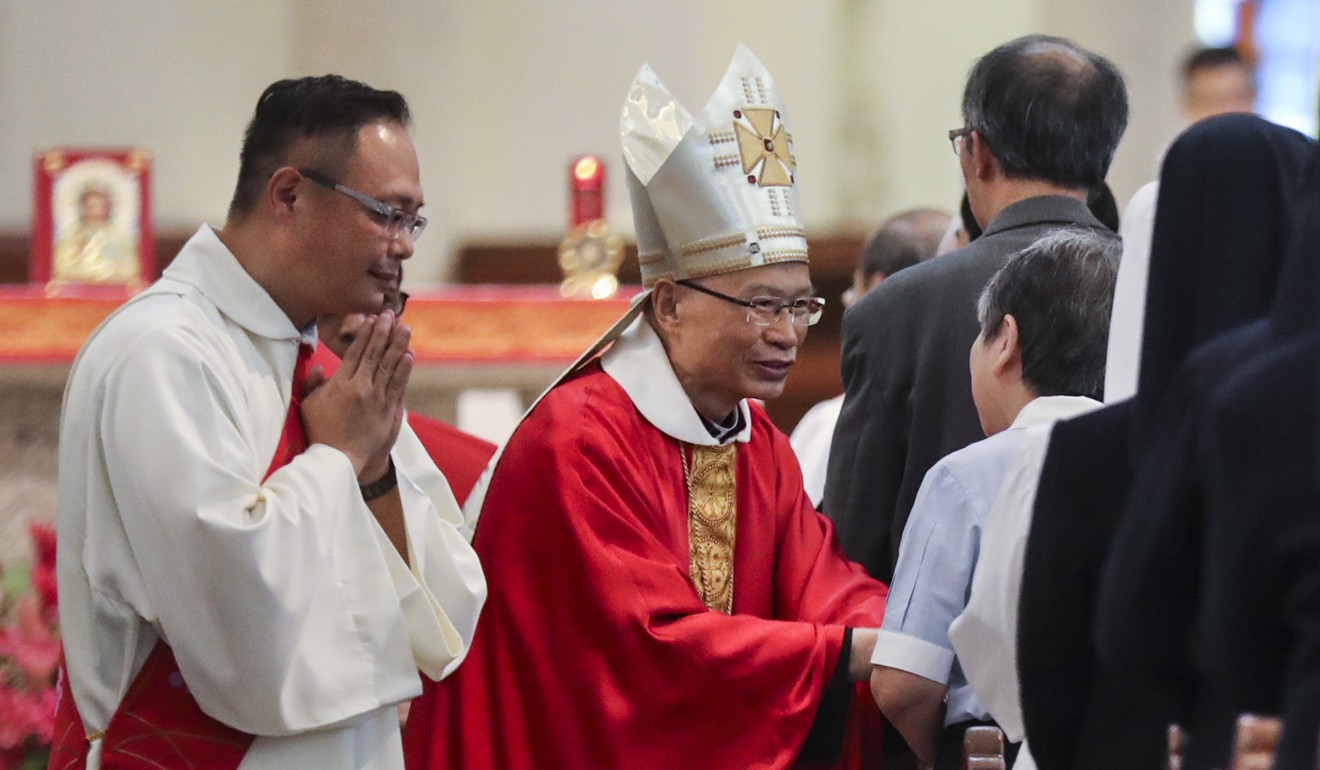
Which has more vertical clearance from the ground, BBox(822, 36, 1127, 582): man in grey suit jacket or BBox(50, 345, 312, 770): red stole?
BBox(822, 36, 1127, 582): man in grey suit jacket

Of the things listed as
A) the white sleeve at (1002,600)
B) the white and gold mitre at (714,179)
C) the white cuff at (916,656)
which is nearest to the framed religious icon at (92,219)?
the white and gold mitre at (714,179)

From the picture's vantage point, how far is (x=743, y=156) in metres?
3.62

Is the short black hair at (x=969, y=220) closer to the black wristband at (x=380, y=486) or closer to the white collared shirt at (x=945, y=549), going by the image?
the white collared shirt at (x=945, y=549)

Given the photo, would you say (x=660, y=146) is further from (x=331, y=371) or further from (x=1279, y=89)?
(x=1279, y=89)

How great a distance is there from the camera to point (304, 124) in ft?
9.79

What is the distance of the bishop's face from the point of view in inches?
137

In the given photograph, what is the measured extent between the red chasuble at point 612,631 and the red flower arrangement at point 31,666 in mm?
895

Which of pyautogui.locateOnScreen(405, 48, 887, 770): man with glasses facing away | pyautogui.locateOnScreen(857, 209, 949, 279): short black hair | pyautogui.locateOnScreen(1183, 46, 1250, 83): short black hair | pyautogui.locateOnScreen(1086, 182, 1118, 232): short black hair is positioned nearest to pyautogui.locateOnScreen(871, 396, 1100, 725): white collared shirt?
pyautogui.locateOnScreen(405, 48, 887, 770): man with glasses facing away

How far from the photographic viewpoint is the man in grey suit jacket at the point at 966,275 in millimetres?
3613

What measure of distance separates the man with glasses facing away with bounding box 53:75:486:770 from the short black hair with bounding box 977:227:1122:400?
0.97 metres

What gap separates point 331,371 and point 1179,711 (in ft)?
5.41

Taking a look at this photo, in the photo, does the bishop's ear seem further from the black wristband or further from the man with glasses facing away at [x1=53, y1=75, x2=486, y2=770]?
the black wristband

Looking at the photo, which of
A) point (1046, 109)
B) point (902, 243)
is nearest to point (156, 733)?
point (1046, 109)

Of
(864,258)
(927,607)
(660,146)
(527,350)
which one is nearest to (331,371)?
(660,146)
